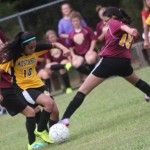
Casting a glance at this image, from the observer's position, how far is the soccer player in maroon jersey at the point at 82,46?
15165 millimetres

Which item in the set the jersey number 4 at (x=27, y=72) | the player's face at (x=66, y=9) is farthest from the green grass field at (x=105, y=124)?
the player's face at (x=66, y=9)

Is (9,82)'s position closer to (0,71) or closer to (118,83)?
(0,71)

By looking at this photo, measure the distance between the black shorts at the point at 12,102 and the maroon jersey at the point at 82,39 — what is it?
23.3 feet

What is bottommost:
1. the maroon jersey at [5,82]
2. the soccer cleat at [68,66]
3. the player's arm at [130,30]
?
the soccer cleat at [68,66]

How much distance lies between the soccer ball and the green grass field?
0.26 ft

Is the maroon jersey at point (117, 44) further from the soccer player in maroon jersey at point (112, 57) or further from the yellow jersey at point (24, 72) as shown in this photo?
the yellow jersey at point (24, 72)

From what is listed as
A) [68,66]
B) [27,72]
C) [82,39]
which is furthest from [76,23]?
[27,72]

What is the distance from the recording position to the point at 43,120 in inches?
327

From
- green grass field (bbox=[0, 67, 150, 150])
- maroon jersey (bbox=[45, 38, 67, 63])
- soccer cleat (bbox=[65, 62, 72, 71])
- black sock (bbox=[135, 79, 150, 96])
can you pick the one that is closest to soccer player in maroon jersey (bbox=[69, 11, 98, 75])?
soccer cleat (bbox=[65, 62, 72, 71])

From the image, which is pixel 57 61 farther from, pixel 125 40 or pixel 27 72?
pixel 27 72

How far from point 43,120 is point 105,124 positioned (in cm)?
106

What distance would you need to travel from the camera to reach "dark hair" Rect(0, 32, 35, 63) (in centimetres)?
814

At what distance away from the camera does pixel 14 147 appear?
893cm

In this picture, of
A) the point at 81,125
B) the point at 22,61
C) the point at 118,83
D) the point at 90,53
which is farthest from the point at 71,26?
the point at 22,61
